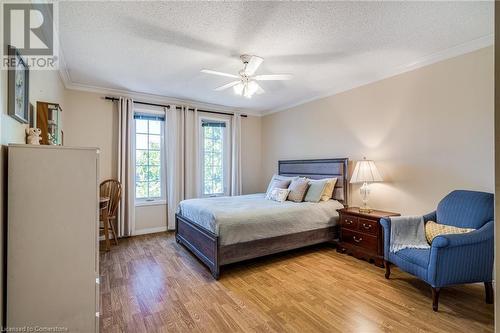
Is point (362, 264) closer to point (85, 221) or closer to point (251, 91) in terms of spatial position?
point (251, 91)

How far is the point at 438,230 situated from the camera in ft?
8.20

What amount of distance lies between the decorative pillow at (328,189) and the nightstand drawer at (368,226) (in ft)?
2.33

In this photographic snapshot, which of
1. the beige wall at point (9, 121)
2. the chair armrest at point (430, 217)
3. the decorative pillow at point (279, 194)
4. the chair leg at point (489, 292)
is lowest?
the chair leg at point (489, 292)

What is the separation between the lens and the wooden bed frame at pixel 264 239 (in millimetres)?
2824

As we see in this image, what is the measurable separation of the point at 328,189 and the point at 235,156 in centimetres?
225

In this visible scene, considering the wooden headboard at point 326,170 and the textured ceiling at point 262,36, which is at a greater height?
the textured ceiling at point 262,36

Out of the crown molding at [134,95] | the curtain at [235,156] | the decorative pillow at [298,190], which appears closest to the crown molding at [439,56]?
the decorative pillow at [298,190]

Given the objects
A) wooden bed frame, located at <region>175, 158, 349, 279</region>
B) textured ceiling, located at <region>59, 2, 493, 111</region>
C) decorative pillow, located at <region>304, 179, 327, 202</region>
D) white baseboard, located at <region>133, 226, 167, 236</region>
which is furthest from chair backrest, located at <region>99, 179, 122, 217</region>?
decorative pillow, located at <region>304, 179, 327, 202</region>

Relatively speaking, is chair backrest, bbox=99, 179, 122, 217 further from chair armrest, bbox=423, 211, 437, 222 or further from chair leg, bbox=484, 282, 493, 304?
chair leg, bbox=484, 282, 493, 304

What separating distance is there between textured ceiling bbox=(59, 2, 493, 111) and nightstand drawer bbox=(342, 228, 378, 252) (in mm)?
2229

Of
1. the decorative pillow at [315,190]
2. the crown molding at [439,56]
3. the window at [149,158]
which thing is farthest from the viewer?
the window at [149,158]

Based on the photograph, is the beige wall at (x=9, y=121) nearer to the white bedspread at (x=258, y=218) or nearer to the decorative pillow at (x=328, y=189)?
the white bedspread at (x=258, y=218)

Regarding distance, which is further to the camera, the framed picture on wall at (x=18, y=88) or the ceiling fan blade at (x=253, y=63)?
the ceiling fan blade at (x=253, y=63)

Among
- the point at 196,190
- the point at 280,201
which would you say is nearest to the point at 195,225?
the point at 280,201
